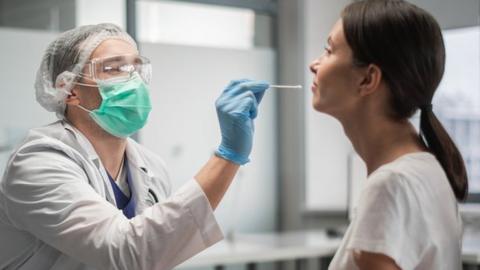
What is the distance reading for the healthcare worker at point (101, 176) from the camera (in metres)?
1.46

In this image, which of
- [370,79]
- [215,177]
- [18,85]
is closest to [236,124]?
[215,177]

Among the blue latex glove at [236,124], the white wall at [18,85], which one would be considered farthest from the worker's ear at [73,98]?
the white wall at [18,85]

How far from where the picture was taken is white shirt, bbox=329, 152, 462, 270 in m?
1.19

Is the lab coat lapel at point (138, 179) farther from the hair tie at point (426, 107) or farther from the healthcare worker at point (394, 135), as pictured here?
the hair tie at point (426, 107)

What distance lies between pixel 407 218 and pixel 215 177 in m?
0.45

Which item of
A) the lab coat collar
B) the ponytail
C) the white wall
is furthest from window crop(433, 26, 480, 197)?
the ponytail

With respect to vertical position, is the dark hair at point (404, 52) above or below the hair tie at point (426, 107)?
above

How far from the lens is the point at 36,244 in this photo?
5.22ft

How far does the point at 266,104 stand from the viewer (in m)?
4.48

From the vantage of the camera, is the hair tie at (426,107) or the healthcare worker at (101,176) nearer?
the hair tie at (426,107)

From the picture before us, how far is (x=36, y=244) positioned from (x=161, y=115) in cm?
247

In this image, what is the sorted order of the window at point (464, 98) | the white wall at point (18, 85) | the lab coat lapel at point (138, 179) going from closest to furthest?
the lab coat lapel at point (138, 179) < the white wall at point (18, 85) < the window at point (464, 98)

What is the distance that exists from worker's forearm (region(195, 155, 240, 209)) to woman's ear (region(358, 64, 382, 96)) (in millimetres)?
347

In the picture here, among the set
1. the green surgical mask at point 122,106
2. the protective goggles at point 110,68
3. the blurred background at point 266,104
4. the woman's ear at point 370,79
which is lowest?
the blurred background at point 266,104
